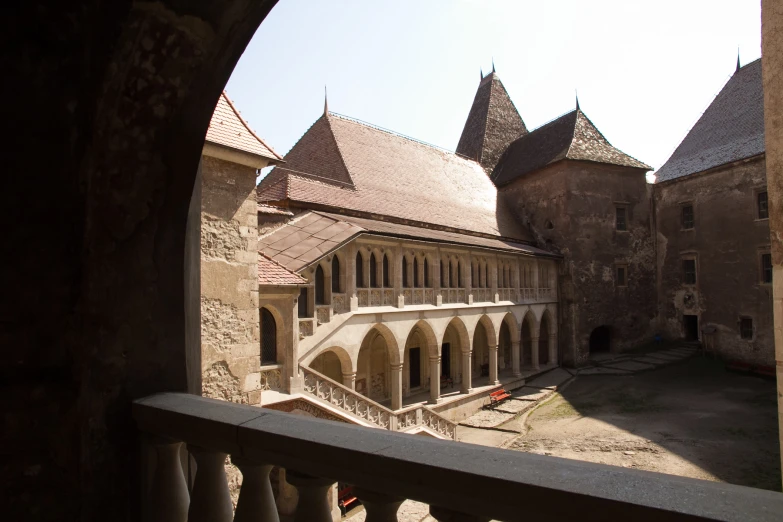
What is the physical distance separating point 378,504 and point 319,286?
12891 millimetres

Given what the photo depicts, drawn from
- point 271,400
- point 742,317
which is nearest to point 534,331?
point 742,317

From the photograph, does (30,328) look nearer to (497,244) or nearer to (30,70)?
(30,70)

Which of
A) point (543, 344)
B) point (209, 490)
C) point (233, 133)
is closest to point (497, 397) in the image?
point (543, 344)

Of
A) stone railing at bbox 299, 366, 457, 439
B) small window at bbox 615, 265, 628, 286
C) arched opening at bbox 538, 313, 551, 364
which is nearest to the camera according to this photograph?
stone railing at bbox 299, 366, 457, 439

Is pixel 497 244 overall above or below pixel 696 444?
above

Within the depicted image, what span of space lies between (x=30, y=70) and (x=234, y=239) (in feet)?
24.8

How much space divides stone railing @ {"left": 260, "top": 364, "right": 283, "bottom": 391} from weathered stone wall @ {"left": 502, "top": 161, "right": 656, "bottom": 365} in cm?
2002

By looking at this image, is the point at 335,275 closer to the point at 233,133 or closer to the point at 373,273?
the point at 373,273

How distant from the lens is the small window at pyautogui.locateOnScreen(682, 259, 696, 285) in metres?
27.6

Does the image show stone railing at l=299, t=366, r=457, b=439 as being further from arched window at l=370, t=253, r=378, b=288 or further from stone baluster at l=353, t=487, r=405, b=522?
stone baluster at l=353, t=487, r=405, b=522

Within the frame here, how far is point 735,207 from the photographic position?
24938mm

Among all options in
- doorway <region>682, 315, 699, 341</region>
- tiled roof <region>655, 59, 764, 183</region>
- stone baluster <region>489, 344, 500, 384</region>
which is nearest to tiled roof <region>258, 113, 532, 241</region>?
stone baluster <region>489, 344, 500, 384</region>

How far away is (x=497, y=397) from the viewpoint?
21141 millimetres

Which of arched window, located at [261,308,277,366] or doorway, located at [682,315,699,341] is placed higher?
arched window, located at [261,308,277,366]
